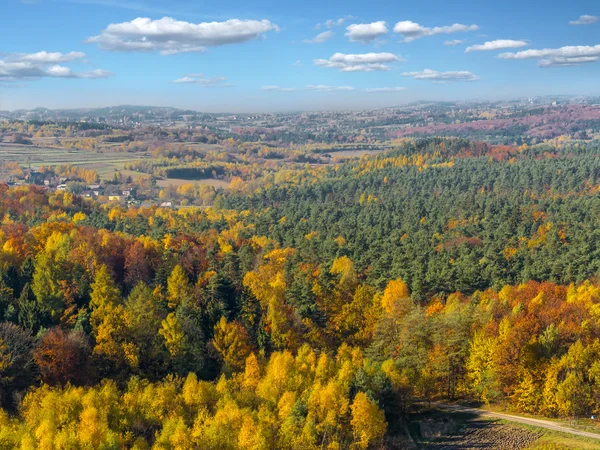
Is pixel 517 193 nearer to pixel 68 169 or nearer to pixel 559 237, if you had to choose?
pixel 559 237

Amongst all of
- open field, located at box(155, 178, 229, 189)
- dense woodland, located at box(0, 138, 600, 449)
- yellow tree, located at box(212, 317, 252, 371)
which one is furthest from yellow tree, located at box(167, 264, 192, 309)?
open field, located at box(155, 178, 229, 189)

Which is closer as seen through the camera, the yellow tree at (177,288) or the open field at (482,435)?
the open field at (482,435)

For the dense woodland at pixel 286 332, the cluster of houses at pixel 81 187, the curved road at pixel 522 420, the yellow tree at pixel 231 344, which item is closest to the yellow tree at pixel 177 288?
the dense woodland at pixel 286 332

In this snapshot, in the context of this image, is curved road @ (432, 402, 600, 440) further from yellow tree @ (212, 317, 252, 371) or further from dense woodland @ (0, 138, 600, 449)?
yellow tree @ (212, 317, 252, 371)

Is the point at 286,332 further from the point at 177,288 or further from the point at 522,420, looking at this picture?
the point at 522,420

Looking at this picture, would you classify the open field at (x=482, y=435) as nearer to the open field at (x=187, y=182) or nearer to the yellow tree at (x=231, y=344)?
the yellow tree at (x=231, y=344)

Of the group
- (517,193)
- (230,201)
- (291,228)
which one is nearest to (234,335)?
(291,228)

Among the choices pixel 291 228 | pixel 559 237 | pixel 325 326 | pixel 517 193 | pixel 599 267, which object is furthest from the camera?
pixel 517 193

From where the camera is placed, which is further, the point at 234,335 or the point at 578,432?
the point at 234,335
